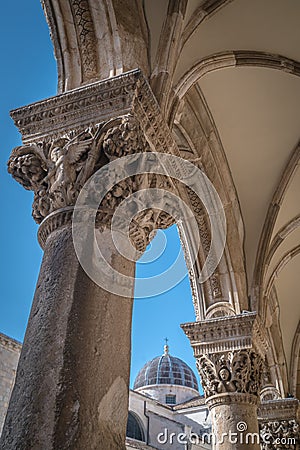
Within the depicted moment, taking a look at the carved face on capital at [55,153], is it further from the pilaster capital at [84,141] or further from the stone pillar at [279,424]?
the stone pillar at [279,424]

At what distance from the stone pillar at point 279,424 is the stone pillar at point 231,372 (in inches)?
91.7

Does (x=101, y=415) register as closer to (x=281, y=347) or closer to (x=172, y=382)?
(x=281, y=347)

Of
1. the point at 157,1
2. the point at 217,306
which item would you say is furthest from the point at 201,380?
the point at 157,1

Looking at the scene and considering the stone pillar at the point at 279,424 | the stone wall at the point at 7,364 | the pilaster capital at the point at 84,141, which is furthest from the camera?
the stone wall at the point at 7,364

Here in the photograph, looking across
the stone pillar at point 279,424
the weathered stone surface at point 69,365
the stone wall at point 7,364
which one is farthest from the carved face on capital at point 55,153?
the stone wall at point 7,364

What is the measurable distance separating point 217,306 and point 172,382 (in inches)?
816

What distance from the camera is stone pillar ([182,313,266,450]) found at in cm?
484

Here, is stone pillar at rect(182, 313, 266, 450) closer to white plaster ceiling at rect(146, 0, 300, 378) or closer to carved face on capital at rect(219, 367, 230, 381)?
carved face on capital at rect(219, 367, 230, 381)

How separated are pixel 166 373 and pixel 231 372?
2147 centimetres

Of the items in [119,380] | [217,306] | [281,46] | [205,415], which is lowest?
[119,380]

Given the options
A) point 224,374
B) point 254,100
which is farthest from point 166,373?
point 254,100

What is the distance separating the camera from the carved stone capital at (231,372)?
16.7ft

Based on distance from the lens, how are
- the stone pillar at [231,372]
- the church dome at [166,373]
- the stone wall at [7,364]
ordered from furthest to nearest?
the church dome at [166,373]
the stone wall at [7,364]
the stone pillar at [231,372]

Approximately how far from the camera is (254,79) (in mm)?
5871
